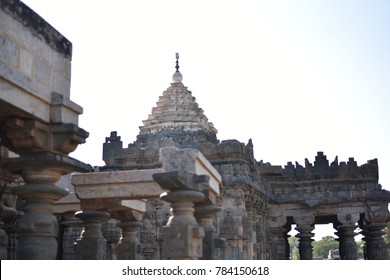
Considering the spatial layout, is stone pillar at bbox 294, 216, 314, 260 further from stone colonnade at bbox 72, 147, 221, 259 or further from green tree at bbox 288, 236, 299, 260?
green tree at bbox 288, 236, 299, 260

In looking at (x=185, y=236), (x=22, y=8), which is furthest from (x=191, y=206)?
(x=22, y=8)

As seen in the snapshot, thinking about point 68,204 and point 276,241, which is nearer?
point 68,204

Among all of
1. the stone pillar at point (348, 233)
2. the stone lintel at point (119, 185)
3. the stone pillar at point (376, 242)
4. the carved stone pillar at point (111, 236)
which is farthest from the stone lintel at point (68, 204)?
the stone pillar at point (376, 242)

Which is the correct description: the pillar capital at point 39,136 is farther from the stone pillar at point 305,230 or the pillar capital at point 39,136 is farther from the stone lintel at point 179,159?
the stone pillar at point 305,230

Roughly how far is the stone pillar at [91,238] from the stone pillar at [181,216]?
8.13 ft

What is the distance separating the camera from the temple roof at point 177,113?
2797cm

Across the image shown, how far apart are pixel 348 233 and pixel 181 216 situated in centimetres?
1732

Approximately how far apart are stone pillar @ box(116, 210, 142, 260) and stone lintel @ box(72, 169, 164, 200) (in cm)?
167

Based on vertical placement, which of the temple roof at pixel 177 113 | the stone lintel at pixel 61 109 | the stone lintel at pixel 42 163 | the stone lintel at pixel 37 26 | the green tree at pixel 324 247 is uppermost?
the temple roof at pixel 177 113

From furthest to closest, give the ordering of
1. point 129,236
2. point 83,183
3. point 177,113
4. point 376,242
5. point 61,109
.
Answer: point 177,113
point 376,242
point 129,236
point 83,183
point 61,109

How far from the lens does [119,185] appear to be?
9.49m

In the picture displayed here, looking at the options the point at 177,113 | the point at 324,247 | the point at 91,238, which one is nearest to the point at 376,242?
the point at 177,113

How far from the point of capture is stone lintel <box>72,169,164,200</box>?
9.38 m

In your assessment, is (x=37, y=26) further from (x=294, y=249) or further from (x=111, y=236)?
(x=294, y=249)
